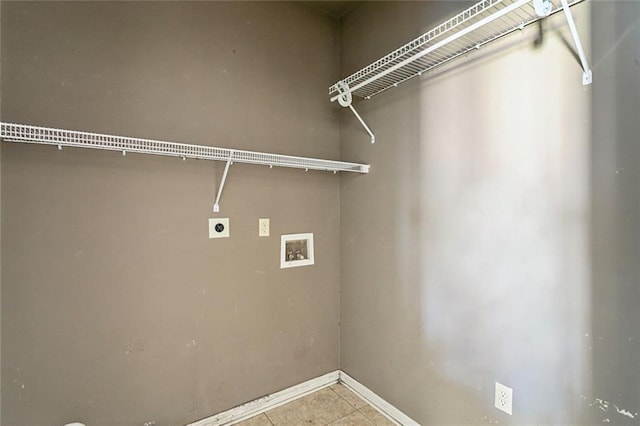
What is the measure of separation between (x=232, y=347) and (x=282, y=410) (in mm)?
518

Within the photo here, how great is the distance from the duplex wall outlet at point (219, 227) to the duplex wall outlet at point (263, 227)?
0.20 meters

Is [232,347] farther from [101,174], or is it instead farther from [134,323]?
[101,174]

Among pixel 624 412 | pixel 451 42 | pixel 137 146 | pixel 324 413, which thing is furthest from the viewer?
pixel 324 413

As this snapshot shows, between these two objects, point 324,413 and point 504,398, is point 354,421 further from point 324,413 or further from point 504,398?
point 504,398

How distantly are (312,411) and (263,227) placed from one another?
1.16 m

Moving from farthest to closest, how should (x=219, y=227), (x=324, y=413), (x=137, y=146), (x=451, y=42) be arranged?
(x=324, y=413), (x=219, y=227), (x=137, y=146), (x=451, y=42)

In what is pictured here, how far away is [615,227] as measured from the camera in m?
1.04

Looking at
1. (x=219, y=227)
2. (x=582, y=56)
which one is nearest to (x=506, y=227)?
(x=582, y=56)

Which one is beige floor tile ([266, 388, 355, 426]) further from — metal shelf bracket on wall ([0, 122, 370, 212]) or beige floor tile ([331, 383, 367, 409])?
metal shelf bracket on wall ([0, 122, 370, 212])

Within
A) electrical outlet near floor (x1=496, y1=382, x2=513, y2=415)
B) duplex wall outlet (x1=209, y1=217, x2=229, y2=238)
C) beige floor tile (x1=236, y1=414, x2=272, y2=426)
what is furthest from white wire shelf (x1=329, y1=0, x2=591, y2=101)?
beige floor tile (x1=236, y1=414, x2=272, y2=426)

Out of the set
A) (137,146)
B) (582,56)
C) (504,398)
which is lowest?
(504,398)

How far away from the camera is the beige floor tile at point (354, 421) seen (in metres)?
1.75

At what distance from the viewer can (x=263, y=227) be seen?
1.90 meters

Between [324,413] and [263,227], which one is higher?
[263,227]
